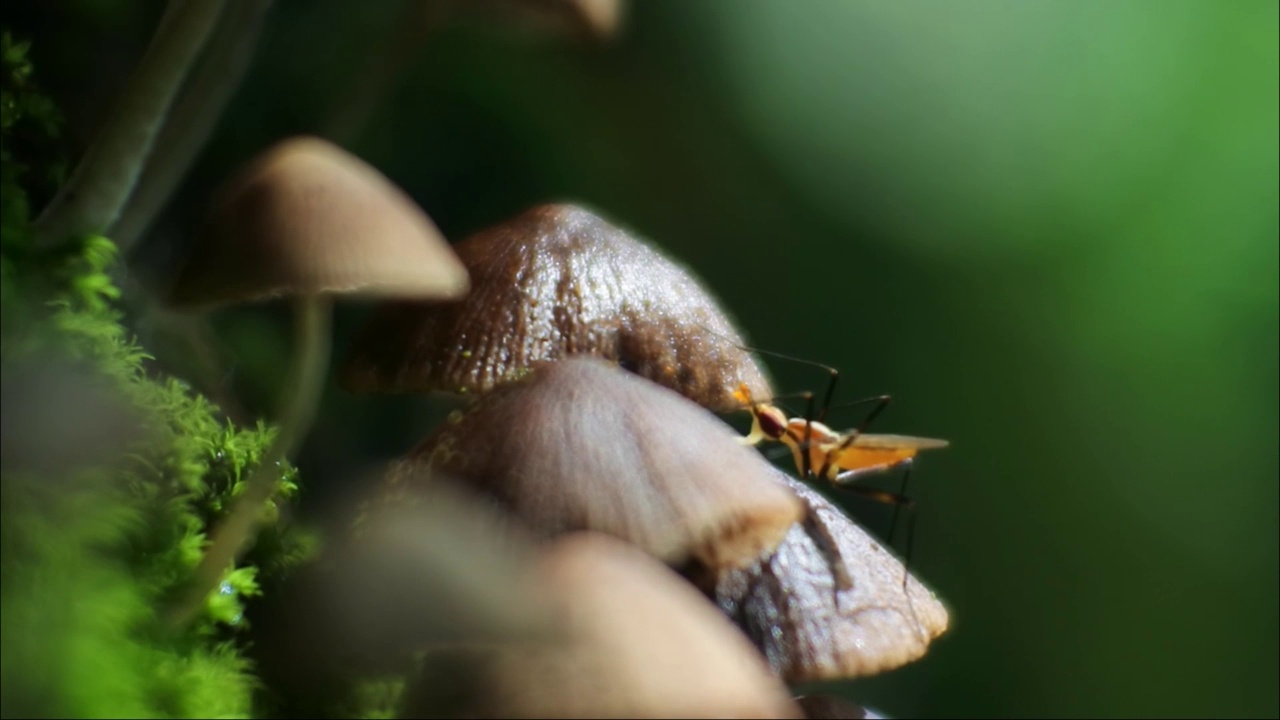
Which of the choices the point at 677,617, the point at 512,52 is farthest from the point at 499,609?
the point at 512,52

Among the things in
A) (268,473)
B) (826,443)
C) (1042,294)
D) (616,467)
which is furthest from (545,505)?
(1042,294)

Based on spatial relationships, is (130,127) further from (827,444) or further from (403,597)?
(827,444)

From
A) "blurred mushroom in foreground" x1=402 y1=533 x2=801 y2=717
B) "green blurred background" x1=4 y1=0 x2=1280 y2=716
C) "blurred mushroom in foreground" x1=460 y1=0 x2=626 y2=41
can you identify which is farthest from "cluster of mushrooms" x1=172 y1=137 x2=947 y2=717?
"green blurred background" x1=4 y1=0 x2=1280 y2=716

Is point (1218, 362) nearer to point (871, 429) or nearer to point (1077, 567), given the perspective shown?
point (1077, 567)

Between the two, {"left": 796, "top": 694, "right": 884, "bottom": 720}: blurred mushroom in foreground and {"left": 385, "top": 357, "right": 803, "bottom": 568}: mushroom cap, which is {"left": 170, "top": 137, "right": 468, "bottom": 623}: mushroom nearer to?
{"left": 385, "top": 357, "right": 803, "bottom": 568}: mushroom cap

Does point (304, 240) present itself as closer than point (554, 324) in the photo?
Yes

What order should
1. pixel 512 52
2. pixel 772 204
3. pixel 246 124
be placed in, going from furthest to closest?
pixel 772 204 → pixel 512 52 → pixel 246 124
